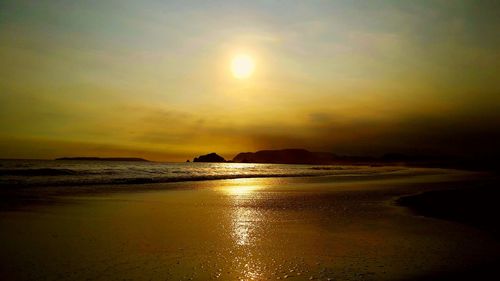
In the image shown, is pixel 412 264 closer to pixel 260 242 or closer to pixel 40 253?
pixel 260 242

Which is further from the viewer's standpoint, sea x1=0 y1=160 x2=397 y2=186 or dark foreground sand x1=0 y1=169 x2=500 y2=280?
sea x1=0 y1=160 x2=397 y2=186

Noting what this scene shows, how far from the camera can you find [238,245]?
918cm

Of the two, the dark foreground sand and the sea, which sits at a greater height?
the sea

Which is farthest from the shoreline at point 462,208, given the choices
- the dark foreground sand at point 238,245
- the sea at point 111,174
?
the sea at point 111,174

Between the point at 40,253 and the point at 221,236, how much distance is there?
14.2 ft

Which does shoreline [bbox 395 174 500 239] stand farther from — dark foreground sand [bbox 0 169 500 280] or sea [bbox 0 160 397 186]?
sea [bbox 0 160 397 186]

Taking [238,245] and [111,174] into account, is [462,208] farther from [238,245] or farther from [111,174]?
[111,174]

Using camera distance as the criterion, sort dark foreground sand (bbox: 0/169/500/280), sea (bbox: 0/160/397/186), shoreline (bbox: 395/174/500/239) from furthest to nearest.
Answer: sea (bbox: 0/160/397/186) < shoreline (bbox: 395/174/500/239) < dark foreground sand (bbox: 0/169/500/280)

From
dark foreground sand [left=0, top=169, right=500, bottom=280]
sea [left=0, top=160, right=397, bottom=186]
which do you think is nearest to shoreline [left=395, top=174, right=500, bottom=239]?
dark foreground sand [left=0, top=169, right=500, bottom=280]

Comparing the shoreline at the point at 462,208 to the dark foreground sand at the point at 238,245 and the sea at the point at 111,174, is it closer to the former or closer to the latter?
the dark foreground sand at the point at 238,245

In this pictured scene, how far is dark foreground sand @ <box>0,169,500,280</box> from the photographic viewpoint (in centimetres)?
711

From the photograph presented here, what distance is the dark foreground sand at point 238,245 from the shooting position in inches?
280

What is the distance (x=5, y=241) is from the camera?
958cm

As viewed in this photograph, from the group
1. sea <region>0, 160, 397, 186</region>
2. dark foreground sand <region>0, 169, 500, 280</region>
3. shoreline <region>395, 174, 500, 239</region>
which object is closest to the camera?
dark foreground sand <region>0, 169, 500, 280</region>
